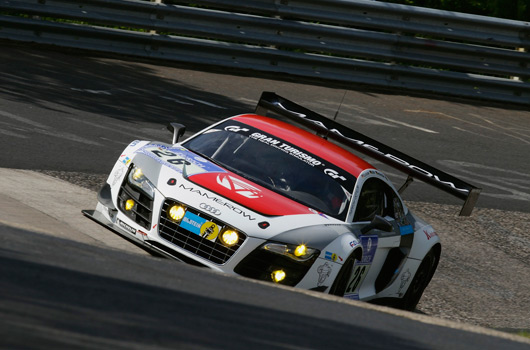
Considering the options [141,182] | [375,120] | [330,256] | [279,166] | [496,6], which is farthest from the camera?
[496,6]

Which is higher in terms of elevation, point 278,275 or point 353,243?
point 353,243

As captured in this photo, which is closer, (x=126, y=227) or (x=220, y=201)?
(x=220, y=201)

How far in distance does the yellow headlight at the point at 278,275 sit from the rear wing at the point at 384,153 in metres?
1.99

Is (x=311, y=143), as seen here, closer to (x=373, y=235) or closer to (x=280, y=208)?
(x=373, y=235)

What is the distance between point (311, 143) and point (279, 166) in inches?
24.6

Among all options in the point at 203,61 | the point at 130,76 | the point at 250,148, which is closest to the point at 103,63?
the point at 130,76

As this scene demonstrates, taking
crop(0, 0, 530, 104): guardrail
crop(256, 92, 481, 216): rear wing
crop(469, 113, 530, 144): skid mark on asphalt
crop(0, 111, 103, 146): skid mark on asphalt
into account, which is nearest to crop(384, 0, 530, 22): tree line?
crop(0, 0, 530, 104): guardrail

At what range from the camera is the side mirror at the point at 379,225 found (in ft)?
26.7

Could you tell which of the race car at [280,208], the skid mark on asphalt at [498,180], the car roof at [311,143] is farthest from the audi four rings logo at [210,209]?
the skid mark on asphalt at [498,180]

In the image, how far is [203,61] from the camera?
1781cm

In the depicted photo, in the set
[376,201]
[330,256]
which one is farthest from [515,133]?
[330,256]

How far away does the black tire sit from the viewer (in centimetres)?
889

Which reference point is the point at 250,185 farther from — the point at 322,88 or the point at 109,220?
the point at 322,88

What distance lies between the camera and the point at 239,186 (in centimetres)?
795
